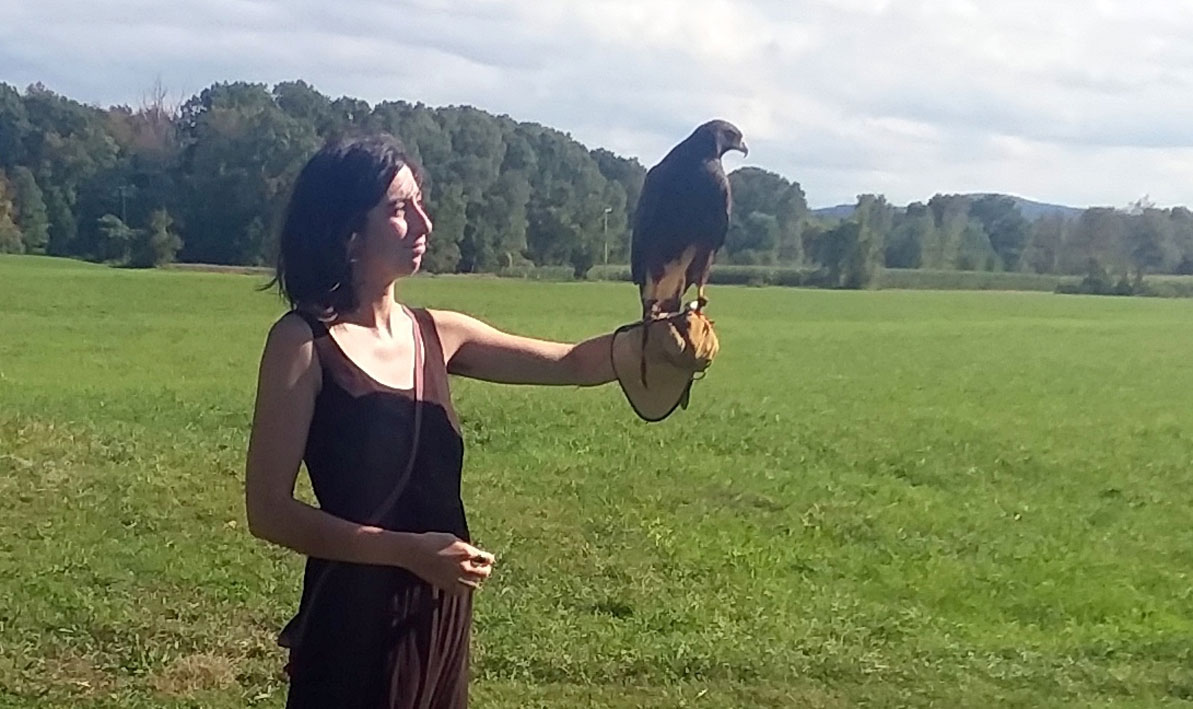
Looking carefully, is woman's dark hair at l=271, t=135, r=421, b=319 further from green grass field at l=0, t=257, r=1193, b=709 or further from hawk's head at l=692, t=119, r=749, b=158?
green grass field at l=0, t=257, r=1193, b=709

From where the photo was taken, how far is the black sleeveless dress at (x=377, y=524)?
7.85ft

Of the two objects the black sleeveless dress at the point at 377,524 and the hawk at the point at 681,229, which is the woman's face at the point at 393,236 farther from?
the hawk at the point at 681,229

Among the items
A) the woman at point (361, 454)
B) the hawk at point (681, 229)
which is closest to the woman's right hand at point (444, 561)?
the woman at point (361, 454)

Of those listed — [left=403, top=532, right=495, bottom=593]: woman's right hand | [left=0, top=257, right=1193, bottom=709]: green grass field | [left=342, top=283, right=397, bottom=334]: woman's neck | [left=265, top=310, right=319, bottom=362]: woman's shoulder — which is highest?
[left=342, top=283, right=397, bottom=334]: woman's neck

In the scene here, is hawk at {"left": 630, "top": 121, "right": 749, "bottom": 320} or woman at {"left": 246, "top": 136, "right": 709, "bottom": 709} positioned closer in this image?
woman at {"left": 246, "top": 136, "right": 709, "bottom": 709}

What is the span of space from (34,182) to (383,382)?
170 ft

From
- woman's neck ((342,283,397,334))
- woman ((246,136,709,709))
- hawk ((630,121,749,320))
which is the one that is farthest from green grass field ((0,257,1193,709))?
woman's neck ((342,283,397,334))

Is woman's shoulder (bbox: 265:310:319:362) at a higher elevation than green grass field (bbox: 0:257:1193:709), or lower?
higher

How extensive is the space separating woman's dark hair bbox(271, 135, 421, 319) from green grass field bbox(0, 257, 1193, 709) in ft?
12.6

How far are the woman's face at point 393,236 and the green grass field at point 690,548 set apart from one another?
384 centimetres

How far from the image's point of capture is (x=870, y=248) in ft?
68.0

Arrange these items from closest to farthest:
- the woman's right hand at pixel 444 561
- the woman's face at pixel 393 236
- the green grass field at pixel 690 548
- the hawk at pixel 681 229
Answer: the woman's right hand at pixel 444 561 < the woman's face at pixel 393 236 < the hawk at pixel 681 229 < the green grass field at pixel 690 548

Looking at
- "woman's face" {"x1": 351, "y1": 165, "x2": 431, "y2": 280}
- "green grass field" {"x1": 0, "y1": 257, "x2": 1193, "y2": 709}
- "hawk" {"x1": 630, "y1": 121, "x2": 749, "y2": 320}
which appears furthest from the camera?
"green grass field" {"x1": 0, "y1": 257, "x2": 1193, "y2": 709}

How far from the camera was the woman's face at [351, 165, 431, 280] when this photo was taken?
244 centimetres
